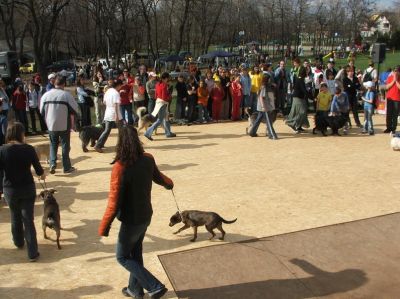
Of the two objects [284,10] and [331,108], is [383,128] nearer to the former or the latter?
[331,108]

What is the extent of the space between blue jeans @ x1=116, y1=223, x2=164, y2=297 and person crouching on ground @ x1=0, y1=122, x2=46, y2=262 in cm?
174

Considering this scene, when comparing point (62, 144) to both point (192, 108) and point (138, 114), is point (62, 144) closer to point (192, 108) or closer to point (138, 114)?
point (138, 114)

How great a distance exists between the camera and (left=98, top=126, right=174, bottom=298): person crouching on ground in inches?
167

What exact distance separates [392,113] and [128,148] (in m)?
10.8

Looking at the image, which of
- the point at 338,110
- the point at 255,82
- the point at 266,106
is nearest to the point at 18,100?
the point at 266,106

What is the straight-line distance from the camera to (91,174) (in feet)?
32.0

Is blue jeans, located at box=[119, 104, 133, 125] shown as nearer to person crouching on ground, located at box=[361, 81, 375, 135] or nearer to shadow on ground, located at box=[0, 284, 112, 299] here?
person crouching on ground, located at box=[361, 81, 375, 135]

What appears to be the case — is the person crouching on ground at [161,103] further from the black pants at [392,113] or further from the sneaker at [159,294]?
the sneaker at [159,294]

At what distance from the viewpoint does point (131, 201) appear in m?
4.34

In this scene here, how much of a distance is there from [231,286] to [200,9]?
45.6 m

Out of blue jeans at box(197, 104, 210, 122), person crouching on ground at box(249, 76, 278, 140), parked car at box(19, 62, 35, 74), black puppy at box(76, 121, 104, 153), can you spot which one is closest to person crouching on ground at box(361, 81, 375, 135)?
person crouching on ground at box(249, 76, 278, 140)

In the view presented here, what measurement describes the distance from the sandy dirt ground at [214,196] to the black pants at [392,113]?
0.46m

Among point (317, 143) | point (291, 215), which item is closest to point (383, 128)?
point (317, 143)

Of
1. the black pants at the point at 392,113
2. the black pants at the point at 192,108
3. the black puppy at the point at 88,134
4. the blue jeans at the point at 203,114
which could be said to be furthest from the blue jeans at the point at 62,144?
the black pants at the point at 392,113
